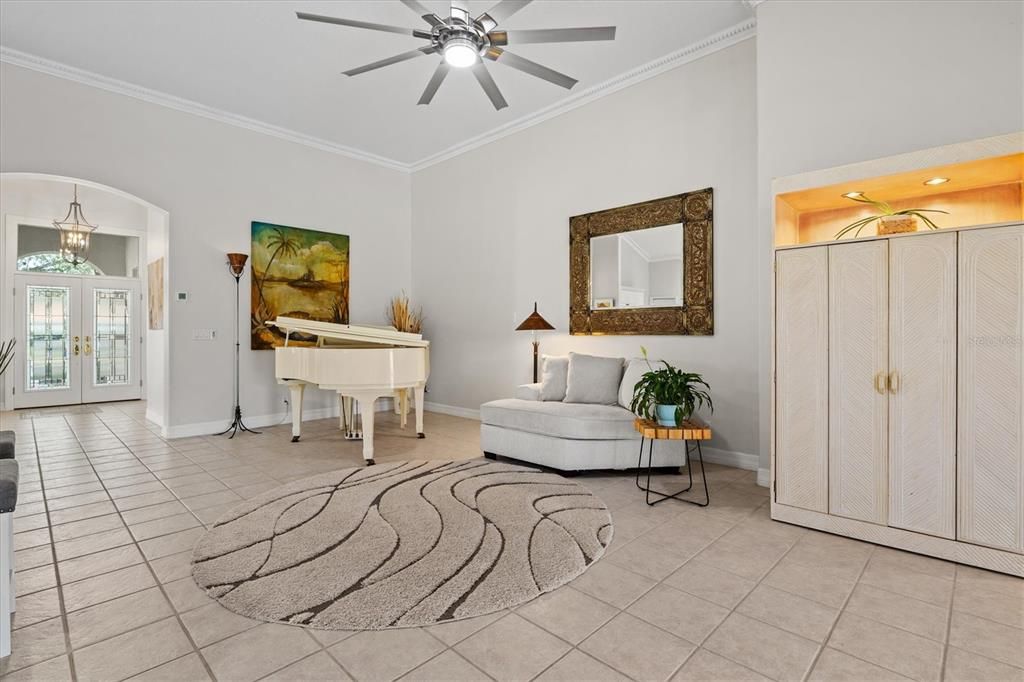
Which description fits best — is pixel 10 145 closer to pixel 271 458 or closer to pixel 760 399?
pixel 271 458

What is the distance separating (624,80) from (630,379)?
292cm

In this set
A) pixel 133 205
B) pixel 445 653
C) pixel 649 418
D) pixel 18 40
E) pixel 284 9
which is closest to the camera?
pixel 445 653

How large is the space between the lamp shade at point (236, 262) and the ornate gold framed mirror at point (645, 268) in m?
3.68

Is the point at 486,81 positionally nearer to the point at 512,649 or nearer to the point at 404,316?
the point at 512,649

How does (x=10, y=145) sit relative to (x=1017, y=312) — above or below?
above

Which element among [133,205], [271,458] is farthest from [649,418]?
[133,205]

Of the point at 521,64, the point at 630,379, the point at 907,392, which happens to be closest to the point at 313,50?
the point at 521,64

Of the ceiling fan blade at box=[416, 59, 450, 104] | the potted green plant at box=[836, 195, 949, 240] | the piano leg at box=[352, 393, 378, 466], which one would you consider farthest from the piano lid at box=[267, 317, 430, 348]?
the potted green plant at box=[836, 195, 949, 240]

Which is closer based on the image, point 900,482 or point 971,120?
point 900,482

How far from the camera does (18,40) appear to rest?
13.8ft

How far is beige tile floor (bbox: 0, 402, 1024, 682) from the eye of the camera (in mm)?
1658

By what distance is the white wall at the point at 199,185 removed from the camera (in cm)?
459

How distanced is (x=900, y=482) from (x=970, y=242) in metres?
1.23

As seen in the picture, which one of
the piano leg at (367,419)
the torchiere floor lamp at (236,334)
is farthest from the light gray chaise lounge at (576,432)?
the torchiere floor lamp at (236,334)
